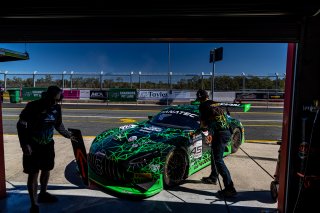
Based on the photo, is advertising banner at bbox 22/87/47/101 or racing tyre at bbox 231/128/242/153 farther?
advertising banner at bbox 22/87/47/101

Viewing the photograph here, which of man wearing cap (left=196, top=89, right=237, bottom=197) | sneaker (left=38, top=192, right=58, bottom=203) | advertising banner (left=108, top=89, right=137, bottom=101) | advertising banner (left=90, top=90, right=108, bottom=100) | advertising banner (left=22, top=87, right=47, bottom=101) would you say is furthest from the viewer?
advertising banner (left=90, top=90, right=108, bottom=100)

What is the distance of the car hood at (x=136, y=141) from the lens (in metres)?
4.35

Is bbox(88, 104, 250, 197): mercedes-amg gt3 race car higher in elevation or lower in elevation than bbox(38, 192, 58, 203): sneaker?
higher

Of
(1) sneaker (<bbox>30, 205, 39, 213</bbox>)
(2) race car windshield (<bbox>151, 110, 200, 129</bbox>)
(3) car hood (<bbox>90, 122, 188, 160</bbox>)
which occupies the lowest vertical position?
(1) sneaker (<bbox>30, 205, 39, 213</bbox>)

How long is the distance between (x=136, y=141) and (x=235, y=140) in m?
3.19

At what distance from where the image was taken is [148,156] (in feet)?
13.9

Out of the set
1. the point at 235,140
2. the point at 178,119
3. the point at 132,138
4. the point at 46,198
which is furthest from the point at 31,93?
the point at 46,198

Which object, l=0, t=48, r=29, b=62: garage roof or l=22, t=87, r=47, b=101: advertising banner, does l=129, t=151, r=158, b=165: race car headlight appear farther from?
l=22, t=87, r=47, b=101: advertising banner

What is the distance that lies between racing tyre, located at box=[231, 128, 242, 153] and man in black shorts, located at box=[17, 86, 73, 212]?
4331 millimetres

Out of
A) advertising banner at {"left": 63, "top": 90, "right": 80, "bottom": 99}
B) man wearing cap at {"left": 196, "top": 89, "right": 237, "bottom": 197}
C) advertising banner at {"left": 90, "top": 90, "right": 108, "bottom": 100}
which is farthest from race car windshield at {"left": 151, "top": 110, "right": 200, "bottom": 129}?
advertising banner at {"left": 63, "top": 90, "right": 80, "bottom": 99}

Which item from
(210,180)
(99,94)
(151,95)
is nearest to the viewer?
(210,180)

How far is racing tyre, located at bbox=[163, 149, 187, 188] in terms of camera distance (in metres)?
4.40

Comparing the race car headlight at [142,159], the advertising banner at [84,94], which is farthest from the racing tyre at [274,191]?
the advertising banner at [84,94]
